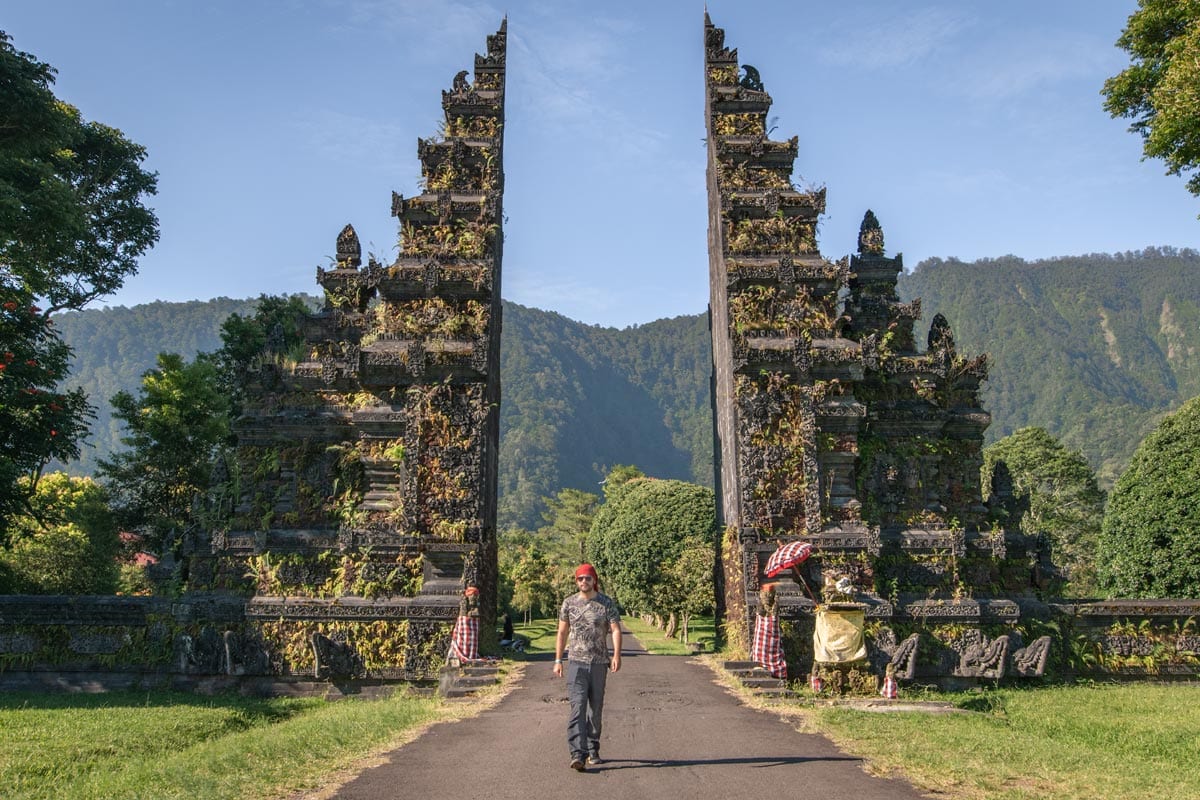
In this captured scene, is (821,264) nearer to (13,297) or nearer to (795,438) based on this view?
(795,438)

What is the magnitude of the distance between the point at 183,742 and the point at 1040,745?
33.6ft

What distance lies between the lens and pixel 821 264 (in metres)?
18.7

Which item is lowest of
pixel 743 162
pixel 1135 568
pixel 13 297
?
pixel 1135 568

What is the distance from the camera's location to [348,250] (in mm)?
23562

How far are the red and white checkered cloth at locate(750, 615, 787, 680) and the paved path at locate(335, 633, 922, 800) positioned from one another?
2295 mm

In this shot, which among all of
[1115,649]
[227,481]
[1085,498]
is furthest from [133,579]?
[1085,498]

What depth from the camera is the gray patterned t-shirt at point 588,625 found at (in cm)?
855

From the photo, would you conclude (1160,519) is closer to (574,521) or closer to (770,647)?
(770,647)

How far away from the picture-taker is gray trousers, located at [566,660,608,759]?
8375mm

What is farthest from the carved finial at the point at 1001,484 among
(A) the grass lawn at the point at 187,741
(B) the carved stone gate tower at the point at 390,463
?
(A) the grass lawn at the point at 187,741

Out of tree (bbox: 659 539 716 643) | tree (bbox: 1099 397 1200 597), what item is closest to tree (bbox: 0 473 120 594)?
tree (bbox: 659 539 716 643)

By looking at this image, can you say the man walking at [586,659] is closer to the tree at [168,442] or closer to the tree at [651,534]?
the tree at [168,442]

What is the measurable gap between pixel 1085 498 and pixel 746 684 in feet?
138

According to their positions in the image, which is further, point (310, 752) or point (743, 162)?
point (743, 162)
